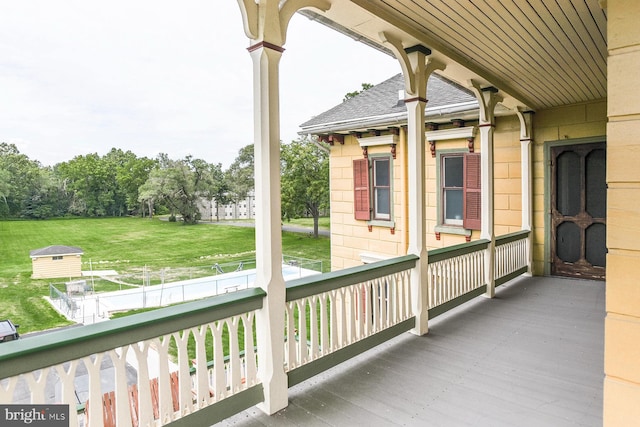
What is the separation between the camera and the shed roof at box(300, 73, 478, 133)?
6.02m

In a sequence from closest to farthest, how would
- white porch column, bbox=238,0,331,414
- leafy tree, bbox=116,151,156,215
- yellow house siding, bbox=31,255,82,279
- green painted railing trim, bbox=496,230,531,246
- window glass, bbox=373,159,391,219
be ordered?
1. white porch column, bbox=238,0,331,414
2. yellow house siding, bbox=31,255,82,279
3. leafy tree, bbox=116,151,156,215
4. green painted railing trim, bbox=496,230,531,246
5. window glass, bbox=373,159,391,219

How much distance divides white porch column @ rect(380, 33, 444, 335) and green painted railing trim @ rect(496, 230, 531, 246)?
219 cm

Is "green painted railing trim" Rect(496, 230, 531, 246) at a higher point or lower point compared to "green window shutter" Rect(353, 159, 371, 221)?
lower

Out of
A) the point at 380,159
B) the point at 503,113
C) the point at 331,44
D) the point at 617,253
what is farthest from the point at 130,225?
the point at 331,44

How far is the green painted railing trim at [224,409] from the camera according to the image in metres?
2.04

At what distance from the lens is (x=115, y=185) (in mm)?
3553

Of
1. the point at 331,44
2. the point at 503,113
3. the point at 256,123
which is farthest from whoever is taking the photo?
the point at 331,44

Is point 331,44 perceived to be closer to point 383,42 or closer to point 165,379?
point 383,42

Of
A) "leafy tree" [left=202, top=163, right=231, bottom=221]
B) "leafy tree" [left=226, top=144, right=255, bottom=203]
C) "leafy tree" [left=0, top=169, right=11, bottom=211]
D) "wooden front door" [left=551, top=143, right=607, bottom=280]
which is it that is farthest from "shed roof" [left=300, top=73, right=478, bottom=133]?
"leafy tree" [left=0, top=169, right=11, bottom=211]

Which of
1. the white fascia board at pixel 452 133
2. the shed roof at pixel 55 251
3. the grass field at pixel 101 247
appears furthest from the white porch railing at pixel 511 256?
the shed roof at pixel 55 251

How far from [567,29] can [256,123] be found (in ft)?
9.36

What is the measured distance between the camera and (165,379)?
1.95 metres

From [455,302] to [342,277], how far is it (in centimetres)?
215

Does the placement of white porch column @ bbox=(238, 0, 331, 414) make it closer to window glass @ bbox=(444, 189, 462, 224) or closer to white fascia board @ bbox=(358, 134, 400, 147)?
white fascia board @ bbox=(358, 134, 400, 147)
